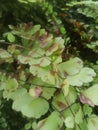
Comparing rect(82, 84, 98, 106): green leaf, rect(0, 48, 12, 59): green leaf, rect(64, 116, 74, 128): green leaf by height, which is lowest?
rect(64, 116, 74, 128): green leaf

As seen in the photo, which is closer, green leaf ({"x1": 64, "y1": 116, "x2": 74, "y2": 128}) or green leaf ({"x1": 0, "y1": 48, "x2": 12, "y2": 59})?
green leaf ({"x1": 64, "y1": 116, "x2": 74, "y2": 128})

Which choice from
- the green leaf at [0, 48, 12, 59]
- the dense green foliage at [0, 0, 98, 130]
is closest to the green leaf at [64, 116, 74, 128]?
the dense green foliage at [0, 0, 98, 130]

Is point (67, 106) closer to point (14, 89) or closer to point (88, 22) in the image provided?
point (14, 89)

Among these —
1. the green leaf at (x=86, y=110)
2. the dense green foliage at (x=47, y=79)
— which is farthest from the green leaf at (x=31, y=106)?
the green leaf at (x=86, y=110)

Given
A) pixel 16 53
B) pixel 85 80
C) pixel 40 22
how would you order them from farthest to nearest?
pixel 40 22, pixel 16 53, pixel 85 80

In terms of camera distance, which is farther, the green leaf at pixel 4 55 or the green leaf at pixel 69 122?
the green leaf at pixel 4 55

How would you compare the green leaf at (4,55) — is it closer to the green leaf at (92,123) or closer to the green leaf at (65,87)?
the green leaf at (65,87)

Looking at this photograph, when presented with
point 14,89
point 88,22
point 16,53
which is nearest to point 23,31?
point 16,53

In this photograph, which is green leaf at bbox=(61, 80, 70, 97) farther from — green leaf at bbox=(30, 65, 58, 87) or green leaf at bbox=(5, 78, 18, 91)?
green leaf at bbox=(5, 78, 18, 91)
